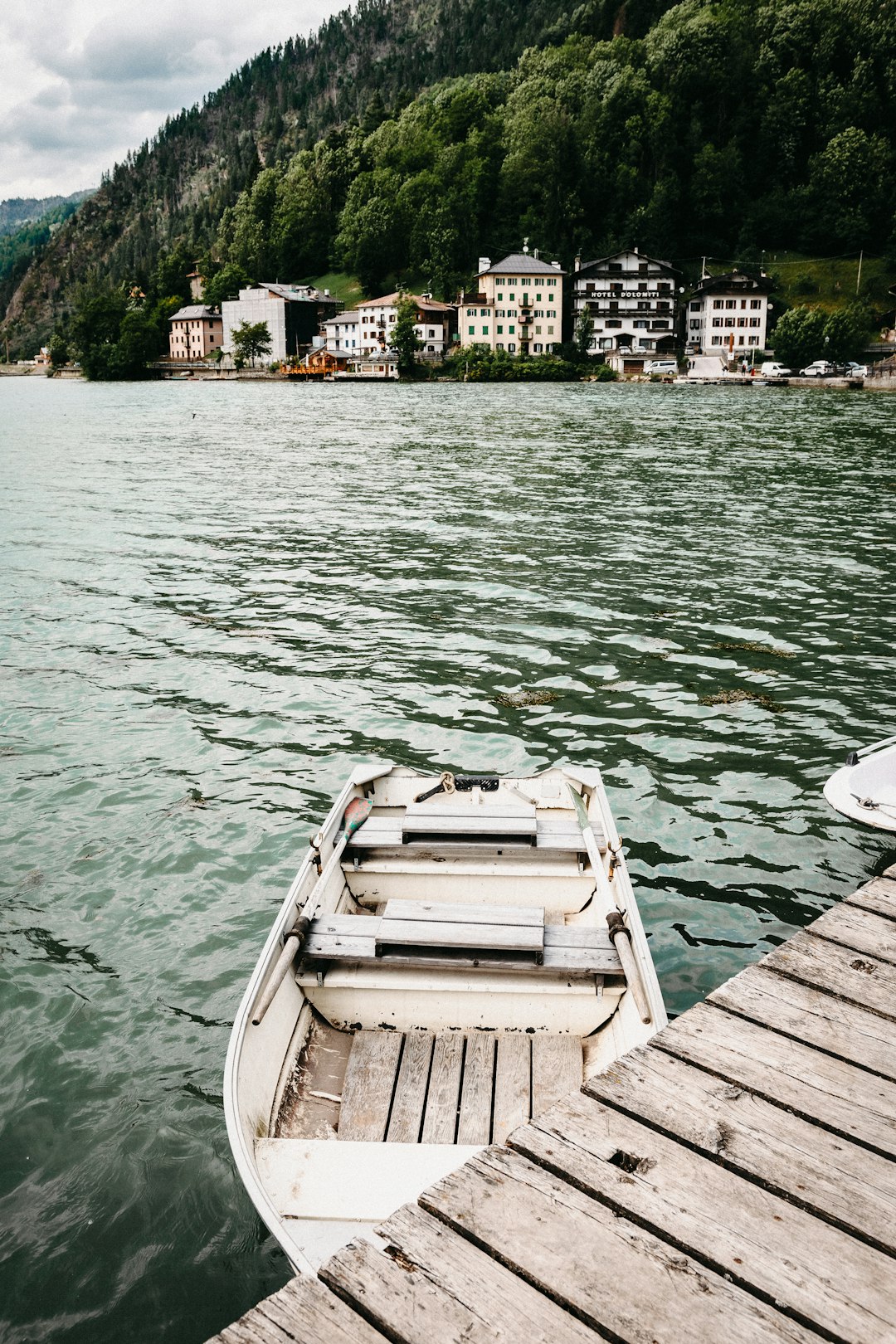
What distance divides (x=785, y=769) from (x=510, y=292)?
139178 mm

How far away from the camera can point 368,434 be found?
58.2 m

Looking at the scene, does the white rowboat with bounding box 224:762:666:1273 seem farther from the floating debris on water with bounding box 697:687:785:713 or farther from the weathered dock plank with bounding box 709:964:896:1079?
the floating debris on water with bounding box 697:687:785:713

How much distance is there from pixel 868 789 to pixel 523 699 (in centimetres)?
537

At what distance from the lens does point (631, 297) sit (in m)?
144

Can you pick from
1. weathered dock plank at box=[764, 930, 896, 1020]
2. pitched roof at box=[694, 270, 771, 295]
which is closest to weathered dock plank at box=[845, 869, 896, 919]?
weathered dock plank at box=[764, 930, 896, 1020]

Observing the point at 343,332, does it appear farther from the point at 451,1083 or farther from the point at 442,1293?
the point at 442,1293

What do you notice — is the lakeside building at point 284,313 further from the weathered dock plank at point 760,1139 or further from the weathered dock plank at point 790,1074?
the weathered dock plank at point 760,1139

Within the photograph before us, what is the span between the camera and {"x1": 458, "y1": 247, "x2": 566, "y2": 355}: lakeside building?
139m

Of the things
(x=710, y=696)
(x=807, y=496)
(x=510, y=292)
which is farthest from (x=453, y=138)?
(x=710, y=696)

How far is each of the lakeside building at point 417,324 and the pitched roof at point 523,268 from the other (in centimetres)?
896

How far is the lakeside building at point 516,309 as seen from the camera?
138625 mm

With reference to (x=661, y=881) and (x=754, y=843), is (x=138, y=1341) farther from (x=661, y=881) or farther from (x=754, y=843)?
(x=754, y=843)

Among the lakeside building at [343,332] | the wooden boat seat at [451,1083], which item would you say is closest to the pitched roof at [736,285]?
the lakeside building at [343,332]

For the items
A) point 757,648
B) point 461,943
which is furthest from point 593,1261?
point 757,648
